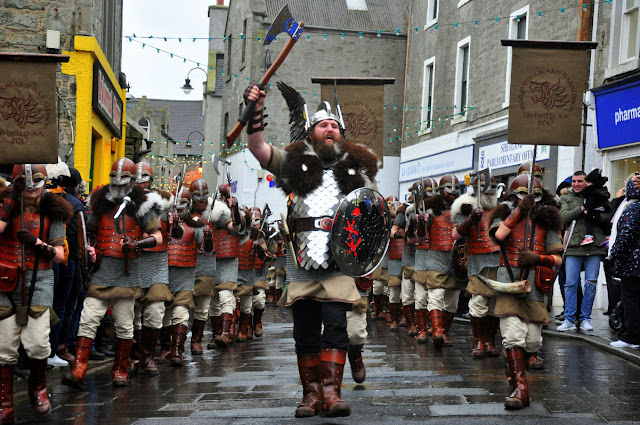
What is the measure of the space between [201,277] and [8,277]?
16.7ft

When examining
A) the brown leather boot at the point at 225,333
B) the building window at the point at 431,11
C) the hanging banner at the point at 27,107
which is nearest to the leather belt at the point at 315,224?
the hanging banner at the point at 27,107

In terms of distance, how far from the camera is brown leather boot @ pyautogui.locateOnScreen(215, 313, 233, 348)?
11492mm

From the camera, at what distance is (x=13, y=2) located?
1500 cm

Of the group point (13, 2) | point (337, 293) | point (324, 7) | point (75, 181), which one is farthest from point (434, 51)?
point (337, 293)

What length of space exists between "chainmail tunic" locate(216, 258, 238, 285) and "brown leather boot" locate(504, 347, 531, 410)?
5.70 meters

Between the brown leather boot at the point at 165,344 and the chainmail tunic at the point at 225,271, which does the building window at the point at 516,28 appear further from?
the brown leather boot at the point at 165,344

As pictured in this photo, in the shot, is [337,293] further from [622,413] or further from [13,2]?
[13,2]

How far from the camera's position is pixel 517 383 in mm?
6422

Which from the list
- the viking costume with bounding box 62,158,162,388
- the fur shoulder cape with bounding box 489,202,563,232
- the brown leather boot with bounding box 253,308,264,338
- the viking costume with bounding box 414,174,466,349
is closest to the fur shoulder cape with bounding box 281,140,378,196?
the fur shoulder cape with bounding box 489,202,563,232

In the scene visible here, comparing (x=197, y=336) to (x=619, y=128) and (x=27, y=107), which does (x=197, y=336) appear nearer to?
(x=27, y=107)

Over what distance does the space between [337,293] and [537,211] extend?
1.79 metres

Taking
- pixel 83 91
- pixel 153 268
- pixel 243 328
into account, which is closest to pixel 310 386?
pixel 153 268

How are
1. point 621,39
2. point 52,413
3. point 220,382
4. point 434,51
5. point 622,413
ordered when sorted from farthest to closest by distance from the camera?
point 434,51, point 621,39, point 220,382, point 52,413, point 622,413

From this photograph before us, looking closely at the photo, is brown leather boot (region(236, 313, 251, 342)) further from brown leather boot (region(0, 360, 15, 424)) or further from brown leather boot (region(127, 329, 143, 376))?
brown leather boot (region(0, 360, 15, 424))
